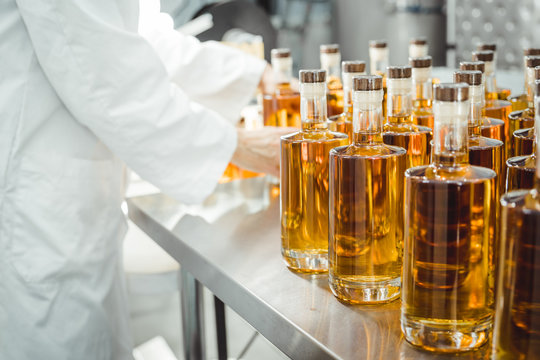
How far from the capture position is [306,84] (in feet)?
2.33

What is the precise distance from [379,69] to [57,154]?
602 millimetres

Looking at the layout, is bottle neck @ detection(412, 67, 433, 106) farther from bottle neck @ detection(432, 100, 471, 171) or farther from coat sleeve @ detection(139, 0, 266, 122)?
coat sleeve @ detection(139, 0, 266, 122)

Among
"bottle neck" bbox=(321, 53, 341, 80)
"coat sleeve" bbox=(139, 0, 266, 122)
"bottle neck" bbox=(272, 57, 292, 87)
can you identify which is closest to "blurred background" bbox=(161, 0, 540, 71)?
"coat sleeve" bbox=(139, 0, 266, 122)

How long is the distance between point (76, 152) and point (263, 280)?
50cm

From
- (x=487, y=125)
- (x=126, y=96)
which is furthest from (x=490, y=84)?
(x=126, y=96)

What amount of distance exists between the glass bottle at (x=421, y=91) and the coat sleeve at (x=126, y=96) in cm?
37

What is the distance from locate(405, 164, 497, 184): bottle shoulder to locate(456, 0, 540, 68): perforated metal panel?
2.77 metres

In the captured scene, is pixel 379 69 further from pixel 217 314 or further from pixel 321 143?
pixel 217 314

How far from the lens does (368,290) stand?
25.1 inches

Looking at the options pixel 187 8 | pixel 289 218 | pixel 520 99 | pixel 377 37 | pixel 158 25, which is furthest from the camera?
pixel 377 37

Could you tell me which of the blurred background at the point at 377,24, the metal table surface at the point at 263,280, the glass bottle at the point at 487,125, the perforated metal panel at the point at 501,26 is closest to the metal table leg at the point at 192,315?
the metal table surface at the point at 263,280

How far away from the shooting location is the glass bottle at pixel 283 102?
1160 millimetres

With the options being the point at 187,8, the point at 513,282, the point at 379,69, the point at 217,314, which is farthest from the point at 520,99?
the point at 187,8

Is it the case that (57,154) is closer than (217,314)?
Yes
